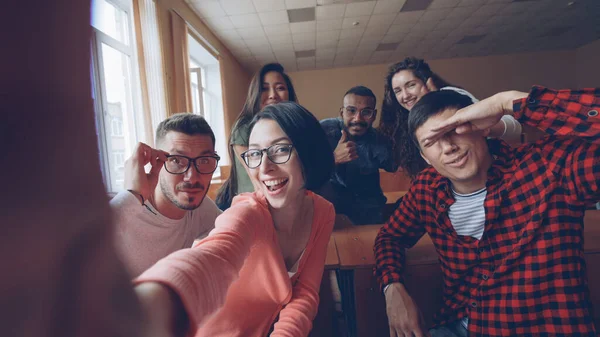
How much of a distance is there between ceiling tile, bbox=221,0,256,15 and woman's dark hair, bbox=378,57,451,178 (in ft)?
9.08

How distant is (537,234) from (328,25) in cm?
461

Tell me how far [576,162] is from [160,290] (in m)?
1.06

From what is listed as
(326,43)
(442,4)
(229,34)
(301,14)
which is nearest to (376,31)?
(326,43)

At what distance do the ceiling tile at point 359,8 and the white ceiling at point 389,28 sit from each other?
1 centimetres

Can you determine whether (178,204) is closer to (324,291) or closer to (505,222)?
(324,291)

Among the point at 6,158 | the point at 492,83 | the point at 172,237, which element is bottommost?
the point at 172,237

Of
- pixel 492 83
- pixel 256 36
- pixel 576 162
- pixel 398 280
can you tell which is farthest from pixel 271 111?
pixel 492 83

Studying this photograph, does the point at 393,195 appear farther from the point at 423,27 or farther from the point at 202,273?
the point at 423,27

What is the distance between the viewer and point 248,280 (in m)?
0.78

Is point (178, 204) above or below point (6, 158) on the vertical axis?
below

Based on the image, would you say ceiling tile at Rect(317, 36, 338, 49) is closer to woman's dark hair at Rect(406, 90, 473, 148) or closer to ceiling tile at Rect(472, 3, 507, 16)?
ceiling tile at Rect(472, 3, 507, 16)

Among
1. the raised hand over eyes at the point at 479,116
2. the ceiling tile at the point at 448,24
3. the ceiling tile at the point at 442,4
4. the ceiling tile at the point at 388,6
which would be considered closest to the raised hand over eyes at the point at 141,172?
the raised hand over eyes at the point at 479,116

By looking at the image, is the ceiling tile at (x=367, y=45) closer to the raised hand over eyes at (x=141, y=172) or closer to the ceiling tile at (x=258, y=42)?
the ceiling tile at (x=258, y=42)

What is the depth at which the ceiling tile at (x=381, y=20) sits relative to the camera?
4.59 metres
